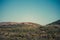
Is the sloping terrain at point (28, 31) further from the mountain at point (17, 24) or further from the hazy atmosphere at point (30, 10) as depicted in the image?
the hazy atmosphere at point (30, 10)

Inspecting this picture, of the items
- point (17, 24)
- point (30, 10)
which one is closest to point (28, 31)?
point (17, 24)

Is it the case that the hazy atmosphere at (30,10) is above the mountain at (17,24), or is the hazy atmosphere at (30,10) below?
above

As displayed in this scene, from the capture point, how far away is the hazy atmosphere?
2.73 meters

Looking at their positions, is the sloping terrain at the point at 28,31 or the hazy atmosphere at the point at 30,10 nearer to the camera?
the sloping terrain at the point at 28,31

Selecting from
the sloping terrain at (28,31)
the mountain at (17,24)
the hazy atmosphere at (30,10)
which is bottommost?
the sloping terrain at (28,31)

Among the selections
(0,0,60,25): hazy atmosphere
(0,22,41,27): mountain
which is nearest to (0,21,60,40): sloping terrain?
(0,22,41,27): mountain

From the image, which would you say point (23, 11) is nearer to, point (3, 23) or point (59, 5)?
point (3, 23)

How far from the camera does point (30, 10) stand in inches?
108

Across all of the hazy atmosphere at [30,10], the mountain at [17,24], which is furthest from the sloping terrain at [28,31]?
the hazy atmosphere at [30,10]

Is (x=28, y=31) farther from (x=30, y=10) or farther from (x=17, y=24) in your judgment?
(x=30, y=10)

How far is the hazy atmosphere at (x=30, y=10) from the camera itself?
8.97 feet

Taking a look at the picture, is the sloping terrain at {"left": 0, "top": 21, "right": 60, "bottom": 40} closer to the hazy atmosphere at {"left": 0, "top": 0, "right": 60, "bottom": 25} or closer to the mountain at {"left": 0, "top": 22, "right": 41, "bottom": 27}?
the mountain at {"left": 0, "top": 22, "right": 41, "bottom": 27}

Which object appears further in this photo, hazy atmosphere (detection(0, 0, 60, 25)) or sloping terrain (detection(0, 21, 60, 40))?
hazy atmosphere (detection(0, 0, 60, 25))

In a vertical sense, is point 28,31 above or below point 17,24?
below
